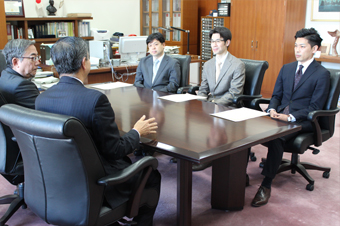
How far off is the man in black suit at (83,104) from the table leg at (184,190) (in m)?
0.35

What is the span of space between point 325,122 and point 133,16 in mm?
6367

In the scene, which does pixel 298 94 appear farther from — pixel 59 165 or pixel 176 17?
pixel 176 17

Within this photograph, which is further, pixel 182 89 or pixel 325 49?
pixel 325 49

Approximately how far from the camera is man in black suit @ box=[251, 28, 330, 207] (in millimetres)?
2680

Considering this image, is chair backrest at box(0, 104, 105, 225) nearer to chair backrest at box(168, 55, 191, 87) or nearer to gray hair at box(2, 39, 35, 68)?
gray hair at box(2, 39, 35, 68)

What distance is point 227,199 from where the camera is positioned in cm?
252

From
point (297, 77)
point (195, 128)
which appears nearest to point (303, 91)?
point (297, 77)

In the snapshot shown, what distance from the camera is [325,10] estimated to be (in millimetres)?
5715

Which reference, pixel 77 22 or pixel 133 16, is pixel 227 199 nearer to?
pixel 77 22

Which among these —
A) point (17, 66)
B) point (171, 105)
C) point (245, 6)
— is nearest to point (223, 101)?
point (171, 105)

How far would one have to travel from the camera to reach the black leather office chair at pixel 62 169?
1438 mm

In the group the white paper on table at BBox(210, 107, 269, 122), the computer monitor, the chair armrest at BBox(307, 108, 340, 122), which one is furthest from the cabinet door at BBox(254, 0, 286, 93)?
the white paper on table at BBox(210, 107, 269, 122)

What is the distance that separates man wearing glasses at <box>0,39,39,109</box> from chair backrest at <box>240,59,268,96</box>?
1.94 metres

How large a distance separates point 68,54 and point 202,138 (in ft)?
2.79
